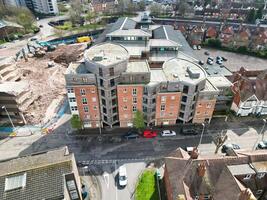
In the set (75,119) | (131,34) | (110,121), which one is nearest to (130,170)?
(110,121)

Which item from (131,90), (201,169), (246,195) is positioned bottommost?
(201,169)

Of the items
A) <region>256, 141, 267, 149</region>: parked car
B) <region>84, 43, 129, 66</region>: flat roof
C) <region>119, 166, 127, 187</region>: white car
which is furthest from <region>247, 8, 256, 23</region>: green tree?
<region>119, 166, 127, 187</region>: white car

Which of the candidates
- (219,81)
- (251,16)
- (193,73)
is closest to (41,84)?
(193,73)

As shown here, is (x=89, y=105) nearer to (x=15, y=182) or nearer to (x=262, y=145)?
(x=15, y=182)

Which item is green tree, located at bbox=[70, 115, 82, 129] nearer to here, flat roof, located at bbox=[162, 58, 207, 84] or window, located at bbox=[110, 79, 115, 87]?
window, located at bbox=[110, 79, 115, 87]

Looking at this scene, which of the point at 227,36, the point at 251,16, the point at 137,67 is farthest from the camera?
the point at 251,16

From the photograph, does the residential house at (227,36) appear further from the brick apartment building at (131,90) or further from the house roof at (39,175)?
the house roof at (39,175)

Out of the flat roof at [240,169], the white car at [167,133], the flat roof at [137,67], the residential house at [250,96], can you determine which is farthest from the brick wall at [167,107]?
the flat roof at [240,169]
